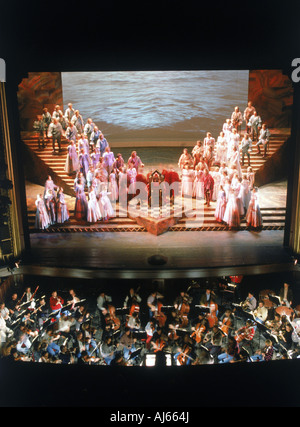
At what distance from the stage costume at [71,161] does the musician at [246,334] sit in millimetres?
4901

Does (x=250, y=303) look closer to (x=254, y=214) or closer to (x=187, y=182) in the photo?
(x=254, y=214)

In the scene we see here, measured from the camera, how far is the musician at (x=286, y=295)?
362 inches

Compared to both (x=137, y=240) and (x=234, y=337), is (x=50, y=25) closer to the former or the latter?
(x=137, y=240)

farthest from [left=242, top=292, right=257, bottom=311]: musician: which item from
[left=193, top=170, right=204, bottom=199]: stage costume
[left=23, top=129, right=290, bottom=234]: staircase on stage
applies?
[left=193, top=170, right=204, bottom=199]: stage costume

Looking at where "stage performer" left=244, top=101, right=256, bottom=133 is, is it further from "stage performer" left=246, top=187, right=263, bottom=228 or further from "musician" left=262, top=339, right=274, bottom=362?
"musician" left=262, top=339, right=274, bottom=362

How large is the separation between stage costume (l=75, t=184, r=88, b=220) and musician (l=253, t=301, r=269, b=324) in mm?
4221

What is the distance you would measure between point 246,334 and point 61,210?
4718 mm

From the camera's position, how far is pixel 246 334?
28.7 ft

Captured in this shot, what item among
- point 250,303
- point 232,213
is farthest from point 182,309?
point 232,213

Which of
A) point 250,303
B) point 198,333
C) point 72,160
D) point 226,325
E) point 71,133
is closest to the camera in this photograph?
point 198,333

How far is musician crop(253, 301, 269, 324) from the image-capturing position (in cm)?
897

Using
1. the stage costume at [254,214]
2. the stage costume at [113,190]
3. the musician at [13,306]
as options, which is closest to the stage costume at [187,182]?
the stage costume at [254,214]

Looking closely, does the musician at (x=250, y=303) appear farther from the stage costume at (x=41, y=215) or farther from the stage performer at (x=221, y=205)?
the stage costume at (x=41, y=215)

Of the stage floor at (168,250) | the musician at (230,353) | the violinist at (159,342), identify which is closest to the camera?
the musician at (230,353)
